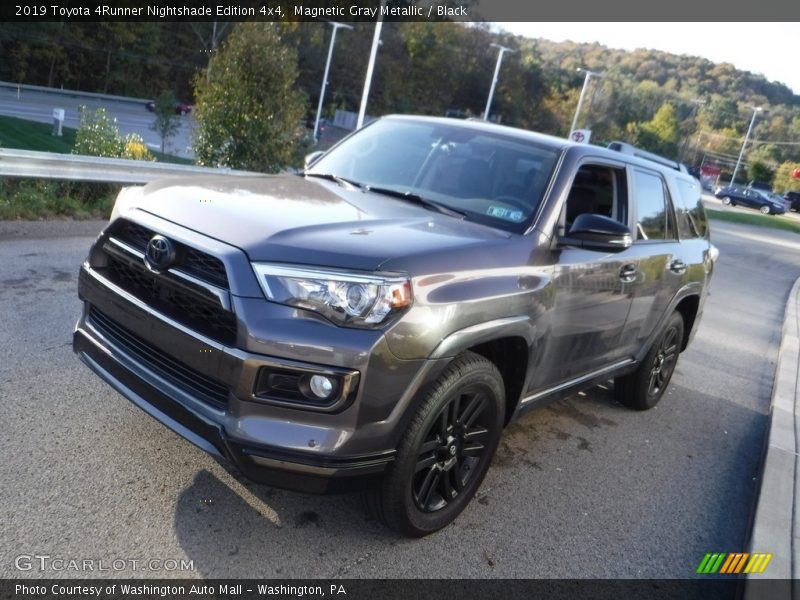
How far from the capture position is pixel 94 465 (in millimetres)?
3250

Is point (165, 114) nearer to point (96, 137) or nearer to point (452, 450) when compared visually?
point (96, 137)

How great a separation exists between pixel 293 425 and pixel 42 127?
35.1m

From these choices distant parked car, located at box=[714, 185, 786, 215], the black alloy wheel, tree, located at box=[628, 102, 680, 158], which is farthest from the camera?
tree, located at box=[628, 102, 680, 158]

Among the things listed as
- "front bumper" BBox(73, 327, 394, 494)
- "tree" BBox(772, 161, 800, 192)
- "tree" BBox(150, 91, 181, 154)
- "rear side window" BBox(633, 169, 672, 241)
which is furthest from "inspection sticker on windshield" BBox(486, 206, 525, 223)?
"tree" BBox(772, 161, 800, 192)

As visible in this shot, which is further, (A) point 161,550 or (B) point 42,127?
(B) point 42,127

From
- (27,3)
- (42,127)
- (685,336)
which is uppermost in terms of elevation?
(27,3)

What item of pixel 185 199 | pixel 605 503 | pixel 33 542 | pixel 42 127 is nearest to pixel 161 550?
pixel 33 542

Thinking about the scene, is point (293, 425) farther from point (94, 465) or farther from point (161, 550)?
point (94, 465)

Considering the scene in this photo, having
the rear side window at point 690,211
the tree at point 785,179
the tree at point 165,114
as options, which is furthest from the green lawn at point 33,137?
the tree at point 785,179

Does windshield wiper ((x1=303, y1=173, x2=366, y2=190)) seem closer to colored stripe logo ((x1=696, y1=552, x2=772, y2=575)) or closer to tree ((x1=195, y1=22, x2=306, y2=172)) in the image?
colored stripe logo ((x1=696, y1=552, x2=772, y2=575))

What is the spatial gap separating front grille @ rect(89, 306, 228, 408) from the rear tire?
3.66 meters

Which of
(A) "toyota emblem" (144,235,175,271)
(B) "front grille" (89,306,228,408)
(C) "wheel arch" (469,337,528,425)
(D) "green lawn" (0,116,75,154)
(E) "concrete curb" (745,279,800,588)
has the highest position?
(A) "toyota emblem" (144,235,175,271)

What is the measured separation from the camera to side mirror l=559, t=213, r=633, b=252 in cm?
340

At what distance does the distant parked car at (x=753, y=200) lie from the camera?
174 feet
